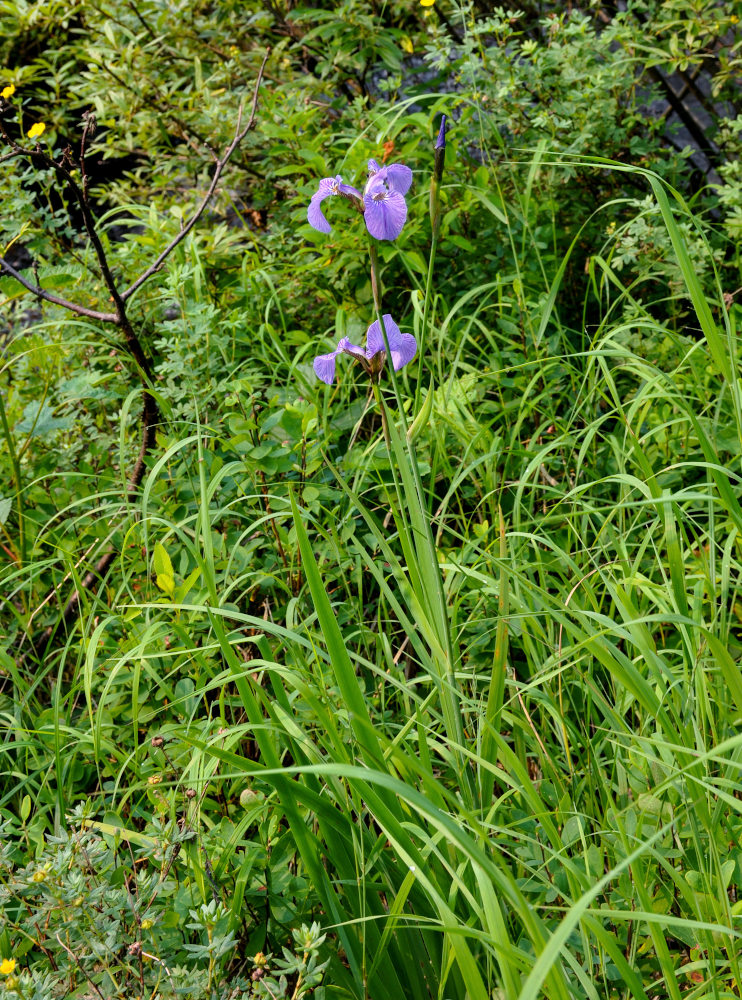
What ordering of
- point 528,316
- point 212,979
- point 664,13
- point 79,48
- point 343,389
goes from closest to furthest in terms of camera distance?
1. point 212,979
2. point 528,316
3. point 343,389
4. point 664,13
5. point 79,48

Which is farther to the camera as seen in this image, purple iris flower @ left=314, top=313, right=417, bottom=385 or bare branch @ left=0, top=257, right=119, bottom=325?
bare branch @ left=0, top=257, right=119, bottom=325

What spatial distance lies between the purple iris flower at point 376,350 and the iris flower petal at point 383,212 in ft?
0.35

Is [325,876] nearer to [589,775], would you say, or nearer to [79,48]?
[589,775]

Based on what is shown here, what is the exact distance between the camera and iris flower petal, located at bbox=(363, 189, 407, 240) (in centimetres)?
106

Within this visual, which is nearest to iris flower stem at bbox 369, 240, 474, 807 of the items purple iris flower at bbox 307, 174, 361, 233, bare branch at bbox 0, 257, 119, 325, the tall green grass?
the tall green grass

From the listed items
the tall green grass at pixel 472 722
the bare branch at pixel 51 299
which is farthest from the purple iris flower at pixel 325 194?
the bare branch at pixel 51 299

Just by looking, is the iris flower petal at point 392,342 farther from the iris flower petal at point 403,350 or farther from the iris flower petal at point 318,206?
the iris flower petal at point 318,206

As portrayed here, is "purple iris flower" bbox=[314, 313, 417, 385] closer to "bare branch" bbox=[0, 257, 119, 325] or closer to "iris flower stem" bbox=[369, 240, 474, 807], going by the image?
"iris flower stem" bbox=[369, 240, 474, 807]

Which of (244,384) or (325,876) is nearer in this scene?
(325,876)

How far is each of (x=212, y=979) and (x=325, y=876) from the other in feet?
0.54

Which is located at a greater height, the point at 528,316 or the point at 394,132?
the point at 394,132

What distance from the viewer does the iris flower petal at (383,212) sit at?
1061 mm

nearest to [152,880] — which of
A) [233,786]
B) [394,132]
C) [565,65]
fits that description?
[233,786]

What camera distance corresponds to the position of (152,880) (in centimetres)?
102
